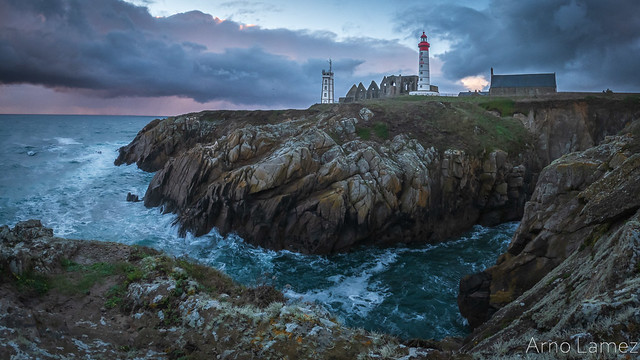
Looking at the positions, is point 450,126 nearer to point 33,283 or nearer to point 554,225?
point 554,225

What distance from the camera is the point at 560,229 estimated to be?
14.3m

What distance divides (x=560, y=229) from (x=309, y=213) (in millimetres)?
16800

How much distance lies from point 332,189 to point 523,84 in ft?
154

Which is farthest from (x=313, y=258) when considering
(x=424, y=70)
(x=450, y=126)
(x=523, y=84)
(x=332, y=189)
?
(x=523, y=84)

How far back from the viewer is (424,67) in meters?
60.9

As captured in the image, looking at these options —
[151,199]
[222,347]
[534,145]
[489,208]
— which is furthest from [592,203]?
[151,199]

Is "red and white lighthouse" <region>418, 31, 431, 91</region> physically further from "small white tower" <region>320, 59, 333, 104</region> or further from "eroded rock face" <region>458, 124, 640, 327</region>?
"eroded rock face" <region>458, 124, 640, 327</region>

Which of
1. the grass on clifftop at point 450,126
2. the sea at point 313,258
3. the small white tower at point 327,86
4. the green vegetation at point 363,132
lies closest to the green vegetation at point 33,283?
the sea at point 313,258

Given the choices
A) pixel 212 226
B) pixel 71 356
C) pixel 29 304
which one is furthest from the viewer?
pixel 212 226

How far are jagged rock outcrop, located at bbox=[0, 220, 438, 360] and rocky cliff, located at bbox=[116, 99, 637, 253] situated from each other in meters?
14.5

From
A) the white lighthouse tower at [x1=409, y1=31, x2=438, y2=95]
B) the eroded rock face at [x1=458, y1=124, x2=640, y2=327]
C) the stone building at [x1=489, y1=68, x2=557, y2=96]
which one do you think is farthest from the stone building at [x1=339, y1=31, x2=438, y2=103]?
the eroded rock face at [x1=458, y1=124, x2=640, y2=327]

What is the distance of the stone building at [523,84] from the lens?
175 ft

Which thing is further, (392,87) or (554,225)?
(392,87)

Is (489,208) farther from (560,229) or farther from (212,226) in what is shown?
(212,226)
